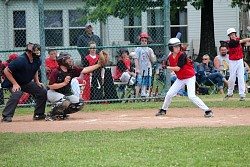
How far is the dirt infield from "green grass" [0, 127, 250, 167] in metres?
0.89

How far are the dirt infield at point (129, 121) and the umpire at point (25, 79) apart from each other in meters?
0.29

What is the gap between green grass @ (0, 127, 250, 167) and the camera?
8.97 meters

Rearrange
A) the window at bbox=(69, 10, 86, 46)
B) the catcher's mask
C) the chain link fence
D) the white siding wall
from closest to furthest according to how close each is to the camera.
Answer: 1. the catcher's mask
2. the chain link fence
3. the window at bbox=(69, 10, 86, 46)
4. the white siding wall

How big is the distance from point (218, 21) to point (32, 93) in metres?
21.8

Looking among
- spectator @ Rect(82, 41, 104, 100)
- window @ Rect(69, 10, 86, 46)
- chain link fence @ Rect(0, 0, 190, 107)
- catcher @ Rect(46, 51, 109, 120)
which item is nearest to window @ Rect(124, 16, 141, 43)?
chain link fence @ Rect(0, 0, 190, 107)

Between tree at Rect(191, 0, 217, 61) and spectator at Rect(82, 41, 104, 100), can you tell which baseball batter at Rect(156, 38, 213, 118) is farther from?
tree at Rect(191, 0, 217, 61)

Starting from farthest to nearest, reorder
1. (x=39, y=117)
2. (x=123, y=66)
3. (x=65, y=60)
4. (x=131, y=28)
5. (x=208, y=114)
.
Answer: (x=131, y=28), (x=123, y=66), (x=39, y=117), (x=65, y=60), (x=208, y=114)

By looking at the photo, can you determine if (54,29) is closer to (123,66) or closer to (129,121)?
(123,66)

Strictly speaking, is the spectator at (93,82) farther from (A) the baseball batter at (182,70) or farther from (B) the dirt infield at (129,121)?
(A) the baseball batter at (182,70)

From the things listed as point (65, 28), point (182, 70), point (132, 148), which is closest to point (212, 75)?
point (65, 28)

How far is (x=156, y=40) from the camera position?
68.2ft

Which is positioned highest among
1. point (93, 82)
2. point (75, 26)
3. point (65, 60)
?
point (75, 26)

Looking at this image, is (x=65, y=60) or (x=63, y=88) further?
(x=63, y=88)

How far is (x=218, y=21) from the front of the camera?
35219 millimetres
